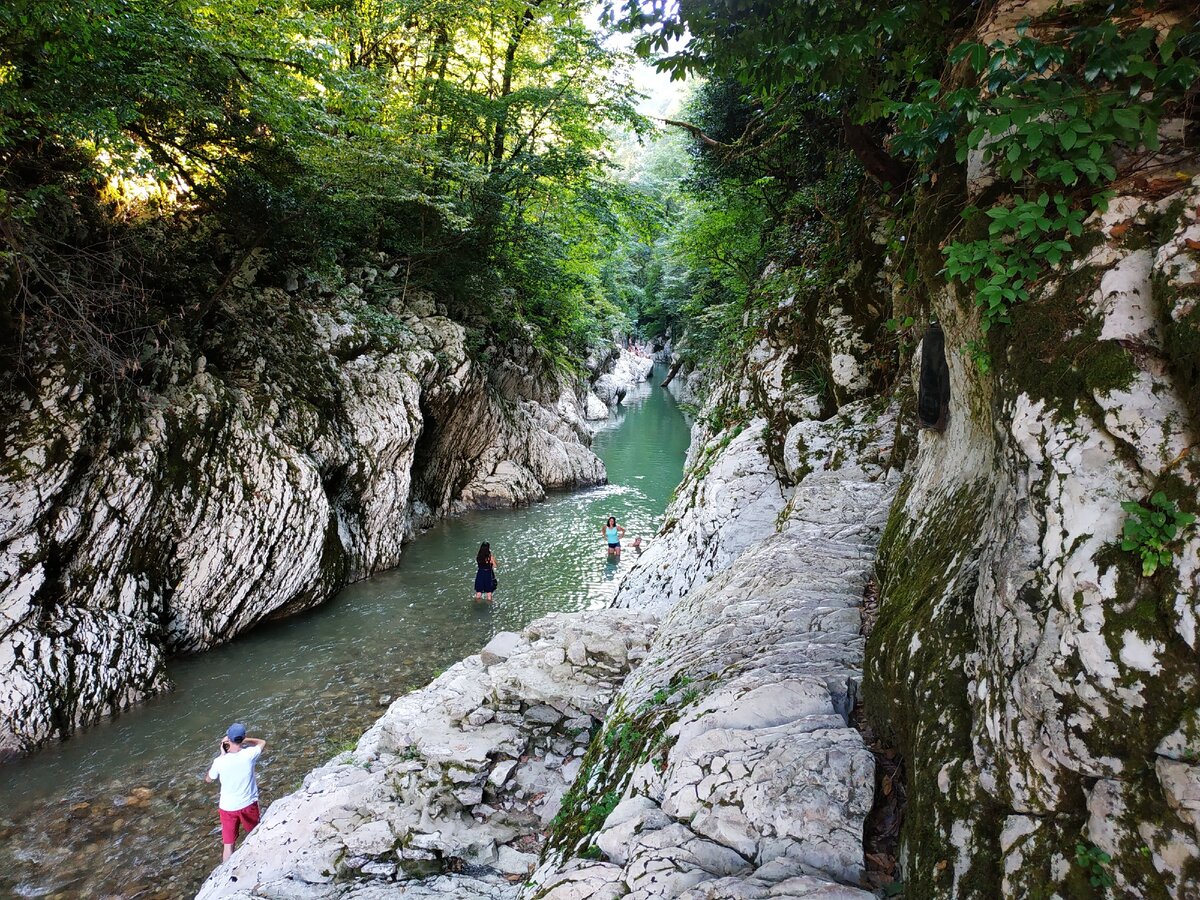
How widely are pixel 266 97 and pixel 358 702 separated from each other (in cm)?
1029

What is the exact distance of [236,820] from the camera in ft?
20.3

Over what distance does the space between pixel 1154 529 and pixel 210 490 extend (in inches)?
474

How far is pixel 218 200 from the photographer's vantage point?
479 inches

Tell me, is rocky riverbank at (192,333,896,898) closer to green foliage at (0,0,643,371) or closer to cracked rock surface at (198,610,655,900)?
cracked rock surface at (198,610,655,900)

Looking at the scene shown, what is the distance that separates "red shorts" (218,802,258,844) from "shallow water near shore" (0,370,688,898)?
401 mm

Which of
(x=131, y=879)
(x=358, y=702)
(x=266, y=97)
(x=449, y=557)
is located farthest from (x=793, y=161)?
(x=131, y=879)

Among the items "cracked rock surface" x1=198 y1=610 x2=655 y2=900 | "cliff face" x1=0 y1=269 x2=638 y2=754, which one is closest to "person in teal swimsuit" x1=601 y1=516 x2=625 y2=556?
"cliff face" x1=0 y1=269 x2=638 y2=754

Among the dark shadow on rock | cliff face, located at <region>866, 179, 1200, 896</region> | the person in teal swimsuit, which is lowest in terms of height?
the person in teal swimsuit

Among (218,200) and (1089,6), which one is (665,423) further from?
(1089,6)

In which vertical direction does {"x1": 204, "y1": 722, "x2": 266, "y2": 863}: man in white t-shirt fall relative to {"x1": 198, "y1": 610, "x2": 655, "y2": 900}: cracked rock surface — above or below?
below

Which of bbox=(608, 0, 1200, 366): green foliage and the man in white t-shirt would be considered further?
the man in white t-shirt

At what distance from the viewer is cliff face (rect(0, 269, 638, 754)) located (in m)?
8.06

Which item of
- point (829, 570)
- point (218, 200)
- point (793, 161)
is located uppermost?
point (793, 161)

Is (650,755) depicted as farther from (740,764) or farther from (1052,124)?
(1052,124)
